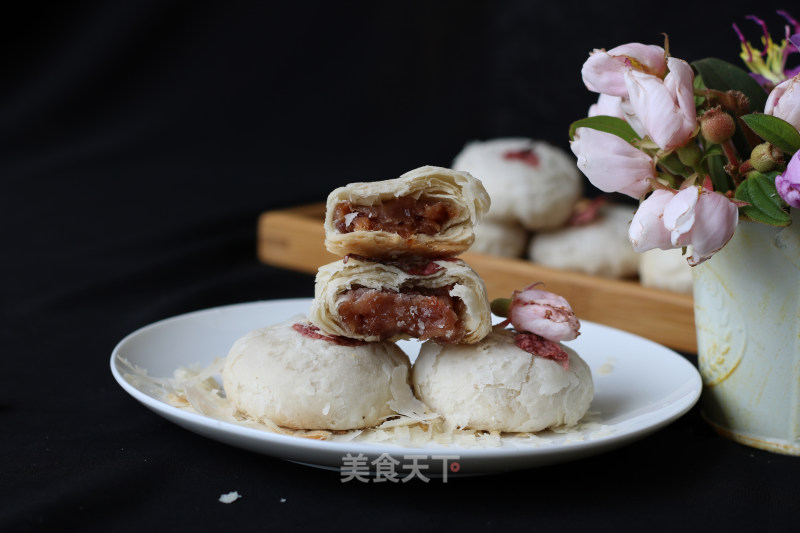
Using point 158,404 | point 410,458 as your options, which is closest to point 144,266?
point 158,404

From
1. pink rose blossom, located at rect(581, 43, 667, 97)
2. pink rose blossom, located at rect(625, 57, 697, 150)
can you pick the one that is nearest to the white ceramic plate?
pink rose blossom, located at rect(625, 57, 697, 150)

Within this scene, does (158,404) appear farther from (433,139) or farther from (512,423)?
(433,139)

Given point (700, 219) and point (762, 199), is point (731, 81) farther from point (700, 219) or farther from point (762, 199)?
point (700, 219)

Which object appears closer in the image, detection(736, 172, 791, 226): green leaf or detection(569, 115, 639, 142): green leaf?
detection(736, 172, 791, 226): green leaf

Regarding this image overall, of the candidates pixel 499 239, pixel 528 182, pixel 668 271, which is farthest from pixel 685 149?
pixel 499 239

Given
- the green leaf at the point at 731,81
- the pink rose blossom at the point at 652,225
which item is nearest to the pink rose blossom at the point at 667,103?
the pink rose blossom at the point at 652,225

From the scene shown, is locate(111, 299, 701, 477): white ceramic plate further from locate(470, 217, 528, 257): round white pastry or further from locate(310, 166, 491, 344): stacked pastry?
locate(470, 217, 528, 257): round white pastry

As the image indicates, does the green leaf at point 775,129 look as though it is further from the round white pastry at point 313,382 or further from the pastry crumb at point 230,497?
the pastry crumb at point 230,497

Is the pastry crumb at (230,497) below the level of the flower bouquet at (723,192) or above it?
below
